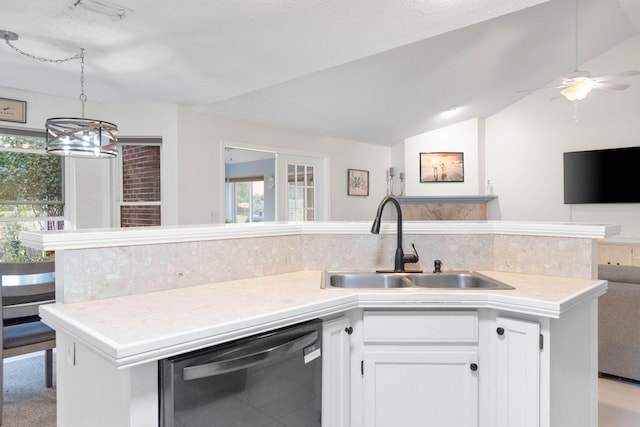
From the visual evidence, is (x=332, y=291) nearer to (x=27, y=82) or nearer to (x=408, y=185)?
(x=27, y=82)

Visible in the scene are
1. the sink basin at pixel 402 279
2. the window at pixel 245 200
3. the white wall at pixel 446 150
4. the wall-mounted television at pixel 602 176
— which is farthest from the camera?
the window at pixel 245 200

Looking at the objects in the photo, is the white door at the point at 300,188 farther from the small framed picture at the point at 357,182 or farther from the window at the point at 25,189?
the window at the point at 25,189

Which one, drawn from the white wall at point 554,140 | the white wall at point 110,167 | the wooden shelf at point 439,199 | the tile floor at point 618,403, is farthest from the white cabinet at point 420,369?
the white wall at point 554,140

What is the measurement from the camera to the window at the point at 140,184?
4355 millimetres

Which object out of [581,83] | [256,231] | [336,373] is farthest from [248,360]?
[581,83]

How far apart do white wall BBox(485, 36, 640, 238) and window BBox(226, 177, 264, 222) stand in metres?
4.84

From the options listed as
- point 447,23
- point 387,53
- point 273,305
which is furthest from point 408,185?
point 273,305

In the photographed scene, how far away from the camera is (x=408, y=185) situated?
23.7 ft

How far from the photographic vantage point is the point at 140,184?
440 centimetres

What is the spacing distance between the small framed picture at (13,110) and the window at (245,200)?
548 centimetres

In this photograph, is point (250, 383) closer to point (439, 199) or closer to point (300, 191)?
point (300, 191)

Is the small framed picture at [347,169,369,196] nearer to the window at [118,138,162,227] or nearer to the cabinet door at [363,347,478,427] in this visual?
the window at [118,138,162,227]

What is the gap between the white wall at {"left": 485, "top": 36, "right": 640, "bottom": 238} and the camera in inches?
233

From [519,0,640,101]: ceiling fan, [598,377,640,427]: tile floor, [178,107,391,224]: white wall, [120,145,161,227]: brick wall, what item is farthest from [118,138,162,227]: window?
[519,0,640,101]: ceiling fan
